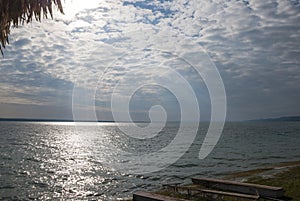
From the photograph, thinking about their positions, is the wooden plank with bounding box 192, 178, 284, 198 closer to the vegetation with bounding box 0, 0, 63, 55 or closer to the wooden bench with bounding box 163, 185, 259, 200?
the wooden bench with bounding box 163, 185, 259, 200

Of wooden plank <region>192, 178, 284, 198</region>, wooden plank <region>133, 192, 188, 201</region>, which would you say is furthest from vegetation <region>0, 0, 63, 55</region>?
wooden plank <region>192, 178, 284, 198</region>

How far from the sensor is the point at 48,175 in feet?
125

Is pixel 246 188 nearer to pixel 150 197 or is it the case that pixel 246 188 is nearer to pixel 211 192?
pixel 211 192

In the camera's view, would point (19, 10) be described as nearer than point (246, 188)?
Yes

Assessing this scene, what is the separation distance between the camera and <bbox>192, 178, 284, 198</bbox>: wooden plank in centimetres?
1758

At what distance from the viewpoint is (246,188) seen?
1941 centimetres

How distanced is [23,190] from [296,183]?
78.6 ft

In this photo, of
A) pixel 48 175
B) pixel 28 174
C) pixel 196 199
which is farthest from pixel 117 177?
pixel 196 199

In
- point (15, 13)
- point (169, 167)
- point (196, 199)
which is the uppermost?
point (15, 13)

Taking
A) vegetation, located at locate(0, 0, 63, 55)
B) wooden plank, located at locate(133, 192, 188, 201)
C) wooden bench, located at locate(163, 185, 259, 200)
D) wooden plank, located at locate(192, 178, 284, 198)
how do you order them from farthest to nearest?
wooden plank, located at locate(192, 178, 284, 198) → wooden bench, located at locate(163, 185, 259, 200) → wooden plank, located at locate(133, 192, 188, 201) → vegetation, located at locate(0, 0, 63, 55)

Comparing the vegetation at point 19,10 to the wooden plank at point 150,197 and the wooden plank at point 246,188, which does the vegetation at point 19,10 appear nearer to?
the wooden plank at point 150,197

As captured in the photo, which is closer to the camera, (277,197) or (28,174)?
(277,197)

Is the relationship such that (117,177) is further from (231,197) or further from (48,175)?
(231,197)

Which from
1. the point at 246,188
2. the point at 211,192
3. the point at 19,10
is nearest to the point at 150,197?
the point at 211,192
